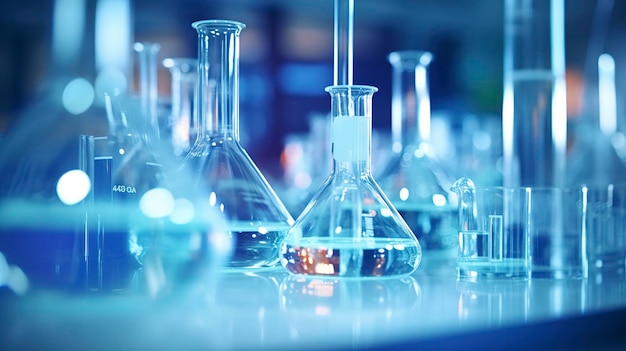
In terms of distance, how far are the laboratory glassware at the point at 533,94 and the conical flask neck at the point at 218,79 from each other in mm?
577

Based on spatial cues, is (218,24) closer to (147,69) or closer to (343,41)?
(343,41)

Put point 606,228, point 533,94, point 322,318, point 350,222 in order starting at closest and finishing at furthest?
point 322,318, point 350,222, point 606,228, point 533,94

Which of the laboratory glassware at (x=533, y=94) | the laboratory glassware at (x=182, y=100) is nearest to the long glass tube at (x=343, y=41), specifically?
the laboratory glassware at (x=182, y=100)

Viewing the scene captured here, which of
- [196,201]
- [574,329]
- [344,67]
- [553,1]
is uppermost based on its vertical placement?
[553,1]

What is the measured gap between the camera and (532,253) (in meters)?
0.94

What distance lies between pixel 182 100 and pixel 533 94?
55cm

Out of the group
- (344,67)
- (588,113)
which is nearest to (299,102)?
(588,113)

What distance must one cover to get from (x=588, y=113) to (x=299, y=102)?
2.92 m

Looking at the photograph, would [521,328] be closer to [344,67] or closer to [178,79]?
[344,67]

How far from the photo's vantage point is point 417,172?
1131 mm

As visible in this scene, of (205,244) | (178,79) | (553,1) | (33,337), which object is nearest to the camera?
(33,337)

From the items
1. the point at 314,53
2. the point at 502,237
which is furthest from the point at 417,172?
the point at 314,53

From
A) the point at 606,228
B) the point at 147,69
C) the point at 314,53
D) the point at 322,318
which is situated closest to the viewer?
the point at 322,318

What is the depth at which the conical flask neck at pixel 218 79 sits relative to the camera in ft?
2.96
